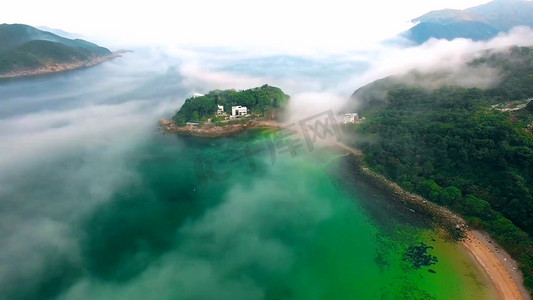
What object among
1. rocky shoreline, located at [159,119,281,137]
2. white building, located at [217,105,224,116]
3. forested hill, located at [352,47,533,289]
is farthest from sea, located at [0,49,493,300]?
white building, located at [217,105,224,116]

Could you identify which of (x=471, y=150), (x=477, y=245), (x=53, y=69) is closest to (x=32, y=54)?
(x=53, y=69)

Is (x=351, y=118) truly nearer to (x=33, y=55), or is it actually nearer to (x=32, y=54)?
(x=33, y=55)

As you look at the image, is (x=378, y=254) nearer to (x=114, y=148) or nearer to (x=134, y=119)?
(x=114, y=148)

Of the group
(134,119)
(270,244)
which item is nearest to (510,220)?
(270,244)

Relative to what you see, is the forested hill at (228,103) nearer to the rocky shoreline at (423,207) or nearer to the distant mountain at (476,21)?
the rocky shoreline at (423,207)

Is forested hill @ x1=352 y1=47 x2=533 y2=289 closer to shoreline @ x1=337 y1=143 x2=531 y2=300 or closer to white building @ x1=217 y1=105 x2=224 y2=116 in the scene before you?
shoreline @ x1=337 y1=143 x2=531 y2=300

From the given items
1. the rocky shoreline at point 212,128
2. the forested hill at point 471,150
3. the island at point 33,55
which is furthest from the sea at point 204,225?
the island at point 33,55

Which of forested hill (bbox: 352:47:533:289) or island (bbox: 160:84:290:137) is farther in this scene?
island (bbox: 160:84:290:137)
